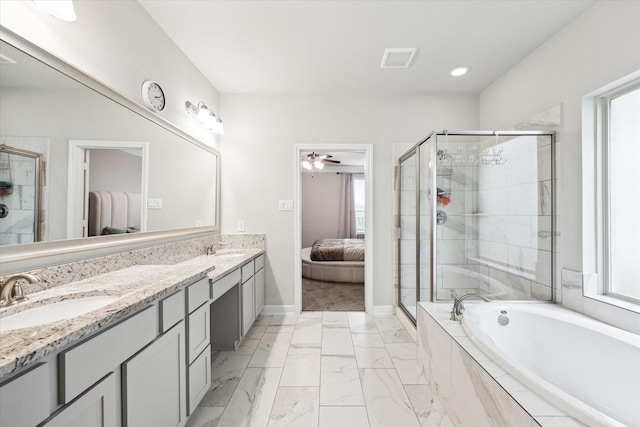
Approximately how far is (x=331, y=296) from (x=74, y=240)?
9.70 ft

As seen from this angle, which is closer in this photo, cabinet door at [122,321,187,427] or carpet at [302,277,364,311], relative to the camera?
cabinet door at [122,321,187,427]

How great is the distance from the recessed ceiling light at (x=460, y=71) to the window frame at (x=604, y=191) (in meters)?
1.05

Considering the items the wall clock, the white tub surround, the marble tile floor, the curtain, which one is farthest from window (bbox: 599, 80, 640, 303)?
the curtain

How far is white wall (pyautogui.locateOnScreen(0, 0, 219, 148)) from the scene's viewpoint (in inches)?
45.9

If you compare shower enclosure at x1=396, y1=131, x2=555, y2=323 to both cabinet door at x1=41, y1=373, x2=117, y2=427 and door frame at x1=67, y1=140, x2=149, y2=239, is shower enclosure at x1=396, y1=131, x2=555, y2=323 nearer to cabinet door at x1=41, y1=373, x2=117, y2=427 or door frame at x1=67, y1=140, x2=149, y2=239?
cabinet door at x1=41, y1=373, x2=117, y2=427

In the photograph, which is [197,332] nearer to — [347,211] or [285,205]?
[285,205]

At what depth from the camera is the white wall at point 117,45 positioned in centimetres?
117

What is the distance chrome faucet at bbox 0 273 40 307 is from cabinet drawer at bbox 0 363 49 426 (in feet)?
1.50

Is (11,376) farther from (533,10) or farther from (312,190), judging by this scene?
Result: (312,190)

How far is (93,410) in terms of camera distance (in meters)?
0.86

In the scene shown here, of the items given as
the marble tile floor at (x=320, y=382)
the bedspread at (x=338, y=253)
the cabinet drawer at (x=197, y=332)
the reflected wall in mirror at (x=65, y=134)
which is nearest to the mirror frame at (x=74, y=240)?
the reflected wall in mirror at (x=65, y=134)

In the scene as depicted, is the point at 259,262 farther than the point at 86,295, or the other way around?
the point at 259,262

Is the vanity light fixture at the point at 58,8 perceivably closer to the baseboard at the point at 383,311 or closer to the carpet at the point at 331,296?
the carpet at the point at 331,296

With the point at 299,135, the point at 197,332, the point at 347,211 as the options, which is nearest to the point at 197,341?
the point at 197,332
